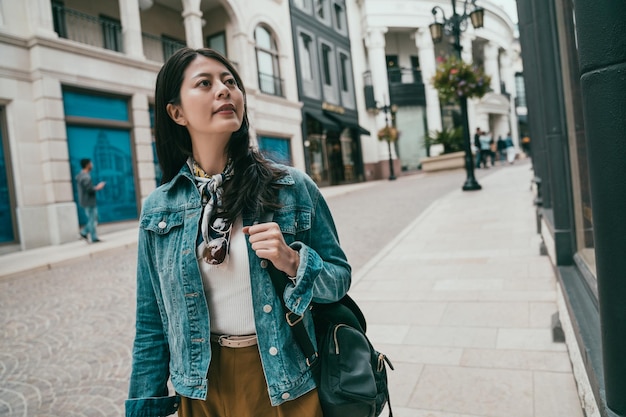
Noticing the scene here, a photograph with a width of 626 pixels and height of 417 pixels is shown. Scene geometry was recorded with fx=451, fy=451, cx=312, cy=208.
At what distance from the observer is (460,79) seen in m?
13.8

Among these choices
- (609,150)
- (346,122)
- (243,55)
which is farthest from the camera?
(346,122)

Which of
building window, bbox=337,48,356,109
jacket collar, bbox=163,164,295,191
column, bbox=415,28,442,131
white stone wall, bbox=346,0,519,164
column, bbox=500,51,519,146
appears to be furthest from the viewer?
column, bbox=500,51,519,146

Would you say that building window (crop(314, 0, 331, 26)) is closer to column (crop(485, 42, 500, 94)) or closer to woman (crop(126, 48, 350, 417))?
column (crop(485, 42, 500, 94))

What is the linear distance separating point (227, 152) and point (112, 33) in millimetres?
15827

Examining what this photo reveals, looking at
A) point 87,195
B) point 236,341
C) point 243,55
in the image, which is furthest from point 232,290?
point 243,55

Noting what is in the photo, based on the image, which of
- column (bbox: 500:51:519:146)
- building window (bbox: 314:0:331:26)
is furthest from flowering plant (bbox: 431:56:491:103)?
column (bbox: 500:51:519:146)

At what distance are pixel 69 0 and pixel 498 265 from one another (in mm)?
15099

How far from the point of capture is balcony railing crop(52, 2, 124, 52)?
1359cm

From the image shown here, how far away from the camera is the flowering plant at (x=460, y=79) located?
44.9ft

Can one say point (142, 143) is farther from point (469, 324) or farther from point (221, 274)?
point (221, 274)

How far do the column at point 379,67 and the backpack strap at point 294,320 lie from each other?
29074 mm

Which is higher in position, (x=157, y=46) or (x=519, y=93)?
(x=519, y=93)

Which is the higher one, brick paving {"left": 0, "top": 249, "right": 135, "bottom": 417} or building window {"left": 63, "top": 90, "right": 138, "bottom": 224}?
building window {"left": 63, "top": 90, "right": 138, "bottom": 224}

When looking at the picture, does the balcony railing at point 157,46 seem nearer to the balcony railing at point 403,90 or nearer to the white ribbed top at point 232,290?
the balcony railing at point 403,90
